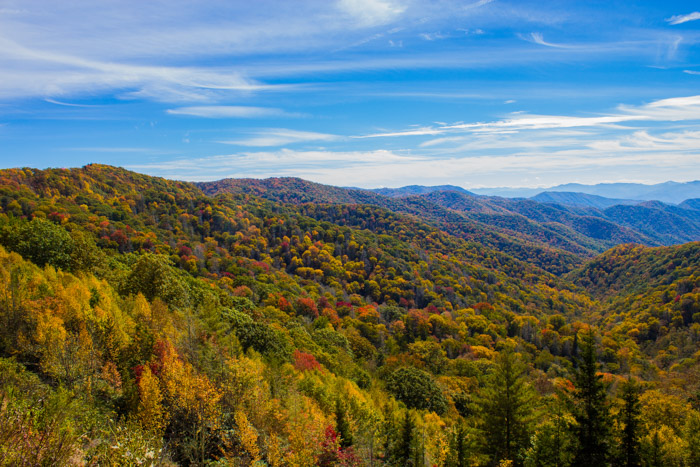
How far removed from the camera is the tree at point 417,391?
33781mm

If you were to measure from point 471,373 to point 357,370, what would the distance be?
21675 mm

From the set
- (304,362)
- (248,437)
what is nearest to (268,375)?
(248,437)

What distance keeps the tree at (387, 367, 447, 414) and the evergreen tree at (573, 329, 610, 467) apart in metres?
18.0

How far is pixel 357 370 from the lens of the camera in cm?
3928

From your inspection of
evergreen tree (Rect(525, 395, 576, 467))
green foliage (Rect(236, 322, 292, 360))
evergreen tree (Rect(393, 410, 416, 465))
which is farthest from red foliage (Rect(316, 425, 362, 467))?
green foliage (Rect(236, 322, 292, 360))

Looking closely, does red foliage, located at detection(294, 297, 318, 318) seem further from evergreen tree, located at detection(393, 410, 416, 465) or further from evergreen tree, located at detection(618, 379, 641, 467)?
evergreen tree, located at detection(618, 379, 641, 467)

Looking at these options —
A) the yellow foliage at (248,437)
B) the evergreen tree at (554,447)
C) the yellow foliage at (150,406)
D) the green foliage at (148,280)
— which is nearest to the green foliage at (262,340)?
the green foliage at (148,280)

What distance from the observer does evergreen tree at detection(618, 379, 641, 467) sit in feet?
55.7

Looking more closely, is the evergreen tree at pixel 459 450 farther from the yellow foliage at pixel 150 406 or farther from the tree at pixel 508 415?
the yellow foliage at pixel 150 406

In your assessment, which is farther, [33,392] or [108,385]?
[108,385]

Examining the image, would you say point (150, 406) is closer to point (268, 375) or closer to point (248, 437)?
point (248, 437)

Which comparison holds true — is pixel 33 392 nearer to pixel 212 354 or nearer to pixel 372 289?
pixel 212 354

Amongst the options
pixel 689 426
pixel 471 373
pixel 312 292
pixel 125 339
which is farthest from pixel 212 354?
pixel 312 292

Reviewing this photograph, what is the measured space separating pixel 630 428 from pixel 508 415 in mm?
5657
